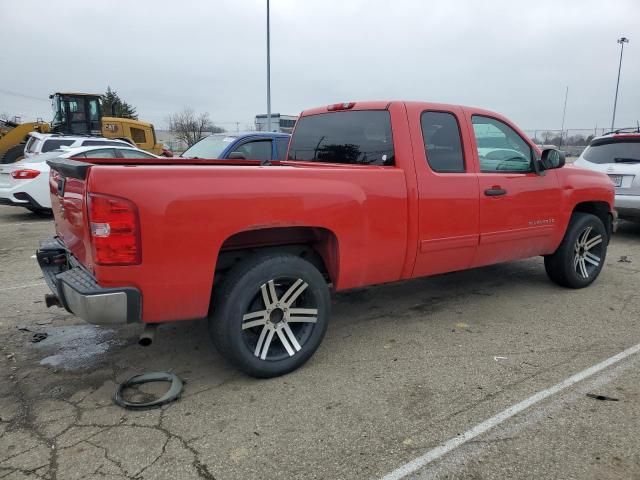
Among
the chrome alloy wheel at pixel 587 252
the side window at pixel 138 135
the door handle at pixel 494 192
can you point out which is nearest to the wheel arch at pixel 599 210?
the chrome alloy wheel at pixel 587 252

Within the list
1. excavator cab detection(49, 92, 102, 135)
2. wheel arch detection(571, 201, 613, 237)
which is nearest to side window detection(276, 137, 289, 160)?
wheel arch detection(571, 201, 613, 237)

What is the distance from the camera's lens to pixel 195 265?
9.54 ft

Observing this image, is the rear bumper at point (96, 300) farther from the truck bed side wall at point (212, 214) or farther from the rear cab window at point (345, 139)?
the rear cab window at point (345, 139)

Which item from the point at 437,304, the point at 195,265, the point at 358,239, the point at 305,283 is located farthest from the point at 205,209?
the point at 437,304

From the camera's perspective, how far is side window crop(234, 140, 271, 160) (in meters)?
8.06

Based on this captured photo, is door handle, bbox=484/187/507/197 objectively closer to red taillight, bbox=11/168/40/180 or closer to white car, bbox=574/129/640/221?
white car, bbox=574/129/640/221

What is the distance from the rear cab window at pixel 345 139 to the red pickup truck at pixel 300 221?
1cm

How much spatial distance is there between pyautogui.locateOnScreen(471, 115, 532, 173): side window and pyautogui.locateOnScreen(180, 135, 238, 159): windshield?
4.46 metres

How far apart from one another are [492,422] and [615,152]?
24.4 feet

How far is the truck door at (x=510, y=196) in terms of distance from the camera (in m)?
4.36

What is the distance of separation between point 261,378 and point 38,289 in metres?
3.41

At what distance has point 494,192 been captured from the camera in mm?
4328

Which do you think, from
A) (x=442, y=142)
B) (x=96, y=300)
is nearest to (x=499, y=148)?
(x=442, y=142)

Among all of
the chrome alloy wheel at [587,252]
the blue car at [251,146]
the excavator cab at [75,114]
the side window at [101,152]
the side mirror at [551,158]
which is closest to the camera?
the side mirror at [551,158]
